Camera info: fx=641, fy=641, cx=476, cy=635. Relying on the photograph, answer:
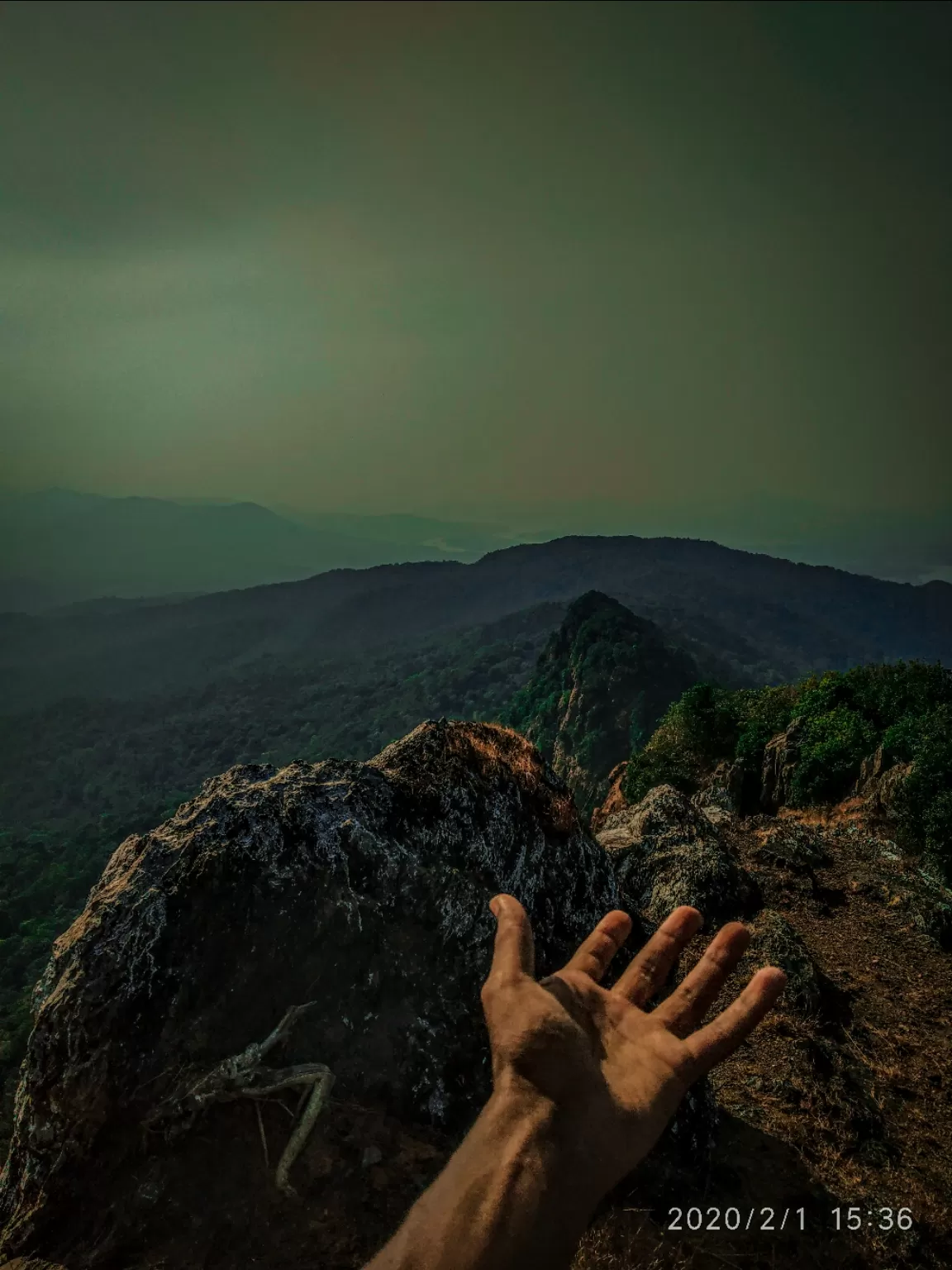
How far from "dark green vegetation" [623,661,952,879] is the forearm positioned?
55.1ft

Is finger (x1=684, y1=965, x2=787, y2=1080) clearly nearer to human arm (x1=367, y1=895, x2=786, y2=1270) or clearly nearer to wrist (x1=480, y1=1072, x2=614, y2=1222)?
human arm (x1=367, y1=895, x2=786, y2=1270)

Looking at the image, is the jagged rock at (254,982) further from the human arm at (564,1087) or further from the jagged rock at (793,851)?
the jagged rock at (793,851)

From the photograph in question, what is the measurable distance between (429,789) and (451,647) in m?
182

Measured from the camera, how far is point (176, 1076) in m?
4.82

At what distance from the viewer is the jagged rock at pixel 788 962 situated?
798 cm

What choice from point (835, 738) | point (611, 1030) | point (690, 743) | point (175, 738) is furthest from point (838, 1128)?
point (175, 738)

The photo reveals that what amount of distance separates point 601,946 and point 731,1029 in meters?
0.70

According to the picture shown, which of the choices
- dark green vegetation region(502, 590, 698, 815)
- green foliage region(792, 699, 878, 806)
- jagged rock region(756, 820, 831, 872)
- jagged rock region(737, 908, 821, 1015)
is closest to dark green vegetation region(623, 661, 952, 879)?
green foliage region(792, 699, 878, 806)

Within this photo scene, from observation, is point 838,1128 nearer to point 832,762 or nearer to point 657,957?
point 657,957

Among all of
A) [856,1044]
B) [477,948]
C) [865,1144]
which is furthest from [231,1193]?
[856,1044]

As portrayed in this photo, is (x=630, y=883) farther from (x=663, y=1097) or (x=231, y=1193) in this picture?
(x=663, y=1097)

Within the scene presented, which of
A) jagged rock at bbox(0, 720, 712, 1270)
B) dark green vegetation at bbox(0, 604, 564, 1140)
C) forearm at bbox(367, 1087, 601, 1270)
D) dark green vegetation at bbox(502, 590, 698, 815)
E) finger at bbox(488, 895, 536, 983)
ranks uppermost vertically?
finger at bbox(488, 895, 536, 983)

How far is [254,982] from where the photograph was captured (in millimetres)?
5344

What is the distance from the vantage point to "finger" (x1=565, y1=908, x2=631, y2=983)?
335 cm
